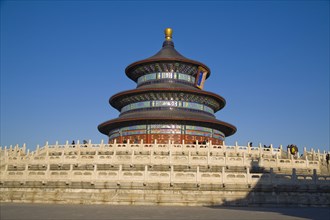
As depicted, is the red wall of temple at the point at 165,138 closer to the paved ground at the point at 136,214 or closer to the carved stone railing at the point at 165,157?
the carved stone railing at the point at 165,157

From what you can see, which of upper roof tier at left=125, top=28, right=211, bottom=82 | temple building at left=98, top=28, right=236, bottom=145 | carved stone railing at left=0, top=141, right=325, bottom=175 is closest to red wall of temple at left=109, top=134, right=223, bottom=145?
temple building at left=98, top=28, right=236, bottom=145

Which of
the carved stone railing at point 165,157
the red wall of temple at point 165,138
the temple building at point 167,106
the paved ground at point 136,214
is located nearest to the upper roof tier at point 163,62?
the temple building at point 167,106

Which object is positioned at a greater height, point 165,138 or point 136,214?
point 165,138

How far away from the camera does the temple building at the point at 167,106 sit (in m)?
39.1

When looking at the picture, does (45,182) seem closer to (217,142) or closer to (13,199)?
(13,199)

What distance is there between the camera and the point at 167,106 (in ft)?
138

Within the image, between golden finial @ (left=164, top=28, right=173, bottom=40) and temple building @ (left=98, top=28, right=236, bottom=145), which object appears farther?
golden finial @ (left=164, top=28, right=173, bottom=40)

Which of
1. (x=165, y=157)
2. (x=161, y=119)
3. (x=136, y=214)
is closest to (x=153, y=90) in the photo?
(x=161, y=119)

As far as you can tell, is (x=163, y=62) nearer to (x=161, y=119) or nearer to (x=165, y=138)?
(x=161, y=119)

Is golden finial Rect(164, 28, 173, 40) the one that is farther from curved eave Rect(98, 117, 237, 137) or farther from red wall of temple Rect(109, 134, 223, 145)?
red wall of temple Rect(109, 134, 223, 145)

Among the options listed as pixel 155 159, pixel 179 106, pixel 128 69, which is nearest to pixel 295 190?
pixel 155 159

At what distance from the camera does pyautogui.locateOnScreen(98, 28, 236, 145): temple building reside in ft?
128

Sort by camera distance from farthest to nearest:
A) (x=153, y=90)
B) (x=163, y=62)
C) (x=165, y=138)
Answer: (x=163, y=62) → (x=153, y=90) → (x=165, y=138)

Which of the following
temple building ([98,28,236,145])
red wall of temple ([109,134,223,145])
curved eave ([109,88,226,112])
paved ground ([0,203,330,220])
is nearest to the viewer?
paved ground ([0,203,330,220])
